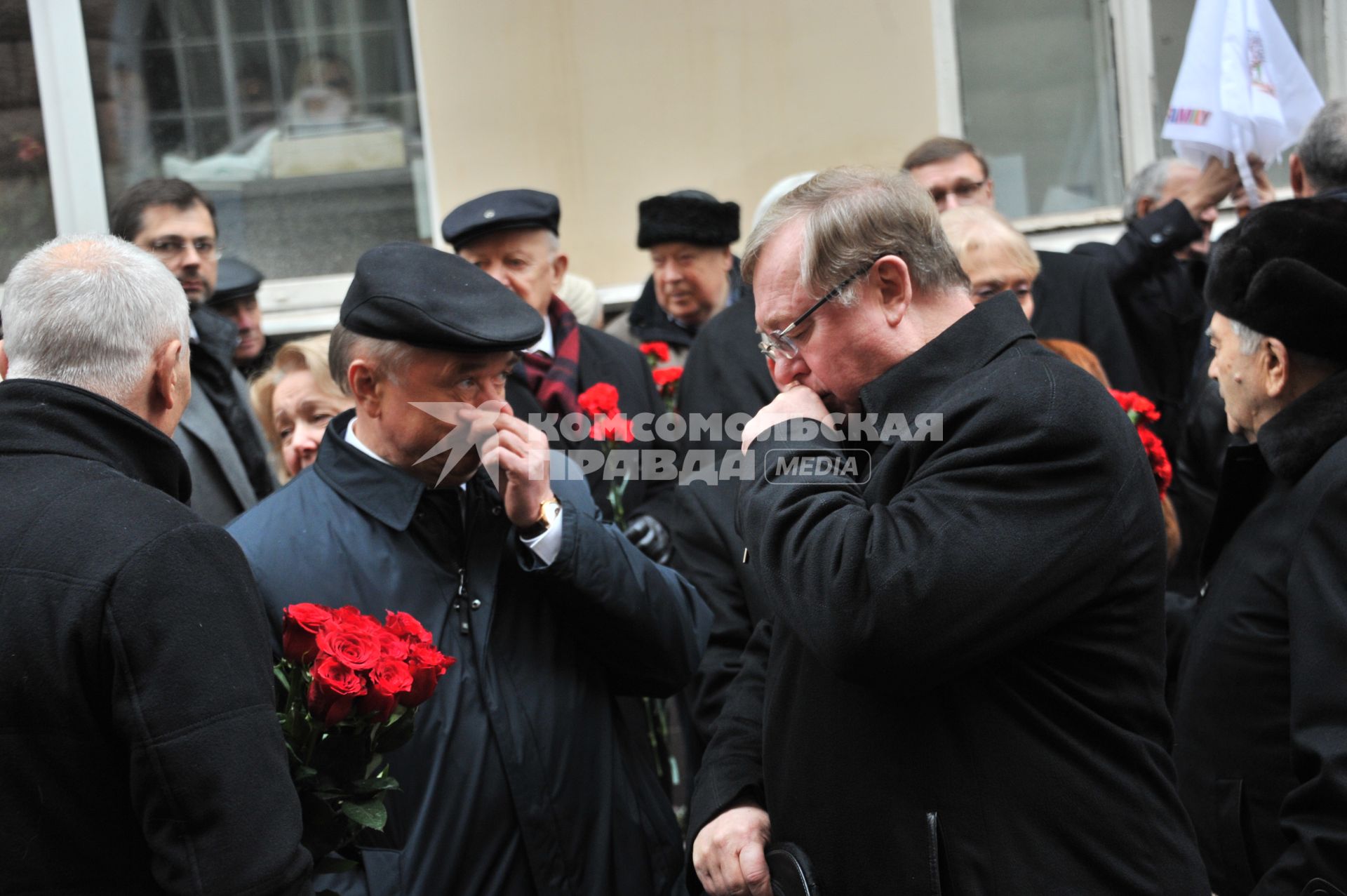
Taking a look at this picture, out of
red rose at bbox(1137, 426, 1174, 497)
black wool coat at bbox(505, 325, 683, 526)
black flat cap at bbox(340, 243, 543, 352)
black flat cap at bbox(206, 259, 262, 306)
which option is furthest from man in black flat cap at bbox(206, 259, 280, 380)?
red rose at bbox(1137, 426, 1174, 497)

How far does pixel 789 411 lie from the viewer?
2.15 m

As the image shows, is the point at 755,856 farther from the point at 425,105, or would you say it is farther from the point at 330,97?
the point at 330,97

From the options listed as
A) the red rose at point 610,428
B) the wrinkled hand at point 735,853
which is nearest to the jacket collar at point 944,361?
the wrinkled hand at point 735,853

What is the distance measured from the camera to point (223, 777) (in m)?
1.80

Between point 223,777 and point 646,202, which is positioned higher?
point 646,202

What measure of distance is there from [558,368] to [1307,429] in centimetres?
223

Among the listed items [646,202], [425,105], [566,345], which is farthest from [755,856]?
[425,105]

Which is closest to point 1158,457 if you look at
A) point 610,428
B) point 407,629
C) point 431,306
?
point 610,428

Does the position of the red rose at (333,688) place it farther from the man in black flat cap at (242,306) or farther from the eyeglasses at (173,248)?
the man in black flat cap at (242,306)

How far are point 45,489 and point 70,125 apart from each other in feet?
17.0

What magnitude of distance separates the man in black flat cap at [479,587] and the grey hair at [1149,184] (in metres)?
3.57

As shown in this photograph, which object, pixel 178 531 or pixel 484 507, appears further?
pixel 484 507

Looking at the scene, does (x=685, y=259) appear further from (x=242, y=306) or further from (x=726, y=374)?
(x=242, y=306)

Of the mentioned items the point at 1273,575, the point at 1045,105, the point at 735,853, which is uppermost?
the point at 1045,105
